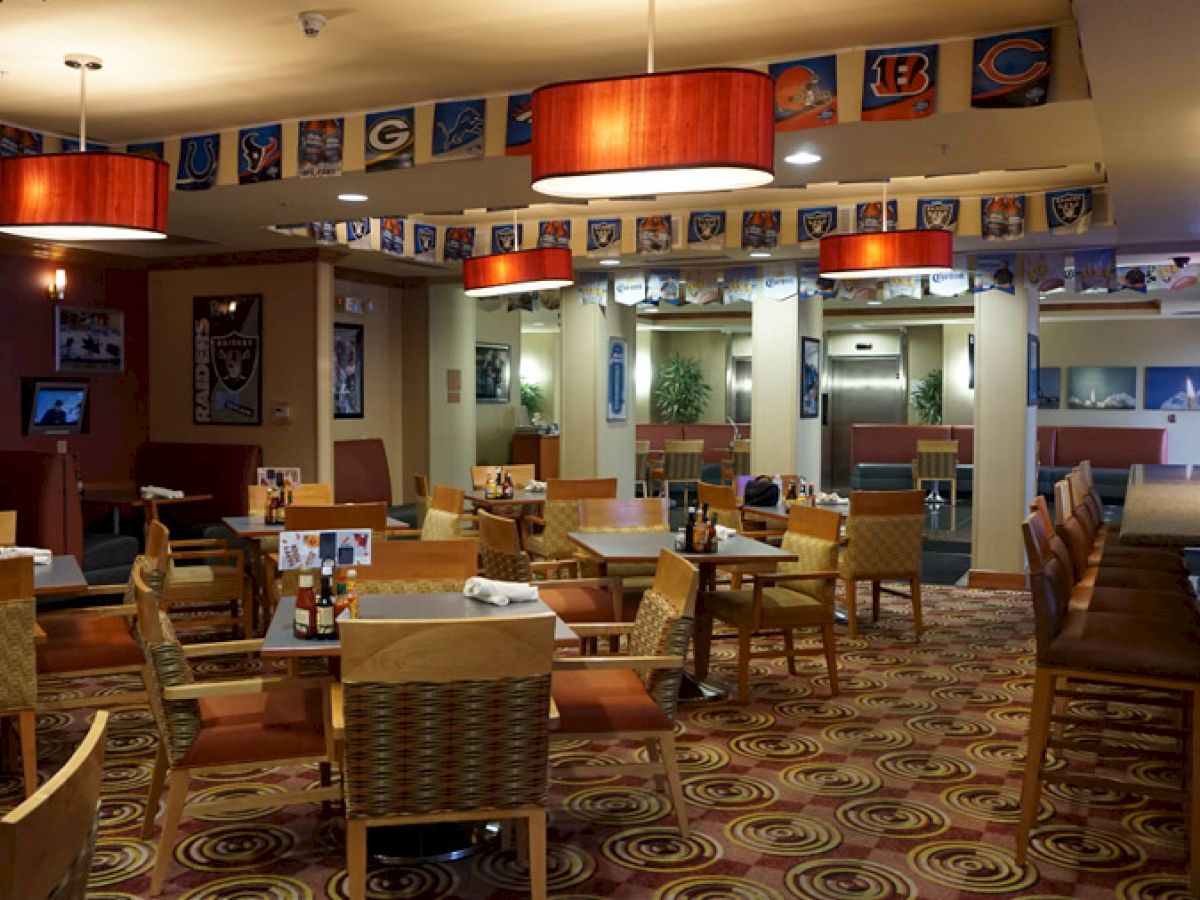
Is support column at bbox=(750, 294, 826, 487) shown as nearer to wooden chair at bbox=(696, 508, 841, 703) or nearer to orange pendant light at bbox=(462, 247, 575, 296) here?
orange pendant light at bbox=(462, 247, 575, 296)

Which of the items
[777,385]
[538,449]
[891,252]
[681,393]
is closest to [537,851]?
[891,252]

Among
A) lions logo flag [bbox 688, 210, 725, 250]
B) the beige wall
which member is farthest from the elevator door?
the beige wall

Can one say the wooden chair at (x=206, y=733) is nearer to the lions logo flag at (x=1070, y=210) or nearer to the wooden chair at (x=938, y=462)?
the lions logo flag at (x=1070, y=210)

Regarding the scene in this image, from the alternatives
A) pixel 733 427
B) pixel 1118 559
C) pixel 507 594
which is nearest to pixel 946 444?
pixel 733 427

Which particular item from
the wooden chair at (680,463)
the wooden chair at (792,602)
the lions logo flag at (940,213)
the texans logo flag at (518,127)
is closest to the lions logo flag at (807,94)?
the texans logo flag at (518,127)

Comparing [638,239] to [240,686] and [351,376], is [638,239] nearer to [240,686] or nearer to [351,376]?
[351,376]

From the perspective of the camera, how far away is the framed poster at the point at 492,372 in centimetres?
1430

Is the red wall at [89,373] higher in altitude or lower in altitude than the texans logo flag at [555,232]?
lower

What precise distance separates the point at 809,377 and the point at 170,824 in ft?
26.9

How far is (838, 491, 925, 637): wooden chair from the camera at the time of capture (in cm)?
722

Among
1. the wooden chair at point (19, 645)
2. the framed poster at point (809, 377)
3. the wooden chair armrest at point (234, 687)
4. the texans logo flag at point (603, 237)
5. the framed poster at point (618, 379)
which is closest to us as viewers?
the wooden chair armrest at point (234, 687)

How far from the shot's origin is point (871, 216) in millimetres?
8852

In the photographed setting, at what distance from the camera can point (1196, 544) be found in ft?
12.4

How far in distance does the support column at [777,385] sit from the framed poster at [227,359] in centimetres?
432
